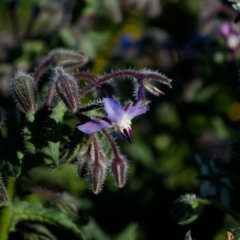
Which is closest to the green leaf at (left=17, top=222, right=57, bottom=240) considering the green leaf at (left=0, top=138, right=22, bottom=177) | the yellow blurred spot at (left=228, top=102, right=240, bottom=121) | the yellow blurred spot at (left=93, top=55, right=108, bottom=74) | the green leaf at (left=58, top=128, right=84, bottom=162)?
the green leaf at (left=0, top=138, right=22, bottom=177)

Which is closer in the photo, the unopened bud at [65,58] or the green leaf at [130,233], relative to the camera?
the unopened bud at [65,58]

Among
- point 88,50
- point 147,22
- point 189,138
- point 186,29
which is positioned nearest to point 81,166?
point 88,50

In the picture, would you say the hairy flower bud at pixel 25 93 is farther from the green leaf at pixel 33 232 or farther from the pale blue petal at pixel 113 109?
the green leaf at pixel 33 232

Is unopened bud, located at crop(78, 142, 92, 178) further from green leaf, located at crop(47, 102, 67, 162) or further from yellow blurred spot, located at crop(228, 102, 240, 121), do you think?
yellow blurred spot, located at crop(228, 102, 240, 121)

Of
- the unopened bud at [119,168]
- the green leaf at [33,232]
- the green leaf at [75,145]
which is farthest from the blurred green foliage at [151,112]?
the green leaf at [75,145]

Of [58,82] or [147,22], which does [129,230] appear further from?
[147,22]

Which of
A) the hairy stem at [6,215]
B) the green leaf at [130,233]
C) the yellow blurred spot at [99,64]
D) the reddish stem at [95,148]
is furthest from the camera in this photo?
the yellow blurred spot at [99,64]
